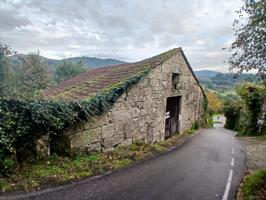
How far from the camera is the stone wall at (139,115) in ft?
21.5

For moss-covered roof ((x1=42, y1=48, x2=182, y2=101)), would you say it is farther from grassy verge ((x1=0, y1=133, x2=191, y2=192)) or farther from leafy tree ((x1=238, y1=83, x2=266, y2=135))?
leafy tree ((x1=238, y1=83, x2=266, y2=135))

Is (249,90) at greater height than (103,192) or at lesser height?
greater

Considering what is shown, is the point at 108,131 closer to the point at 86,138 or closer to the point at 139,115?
the point at 86,138

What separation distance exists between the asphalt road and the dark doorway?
13.4 ft

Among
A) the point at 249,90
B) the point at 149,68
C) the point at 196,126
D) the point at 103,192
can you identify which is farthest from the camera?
the point at 249,90

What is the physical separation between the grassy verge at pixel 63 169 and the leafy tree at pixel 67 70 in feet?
96.3

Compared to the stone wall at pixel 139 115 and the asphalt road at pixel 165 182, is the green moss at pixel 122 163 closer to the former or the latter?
the asphalt road at pixel 165 182

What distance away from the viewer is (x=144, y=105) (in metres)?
8.99

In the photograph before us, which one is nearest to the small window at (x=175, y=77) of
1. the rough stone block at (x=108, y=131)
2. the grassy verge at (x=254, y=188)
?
the rough stone block at (x=108, y=131)

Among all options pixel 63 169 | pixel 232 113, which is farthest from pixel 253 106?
pixel 63 169

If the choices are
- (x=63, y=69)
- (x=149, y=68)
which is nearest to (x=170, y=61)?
(x=149, y=68)

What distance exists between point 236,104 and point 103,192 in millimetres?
24234

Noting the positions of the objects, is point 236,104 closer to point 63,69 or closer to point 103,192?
point 103,192

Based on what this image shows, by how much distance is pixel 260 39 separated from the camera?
17.3 feet
